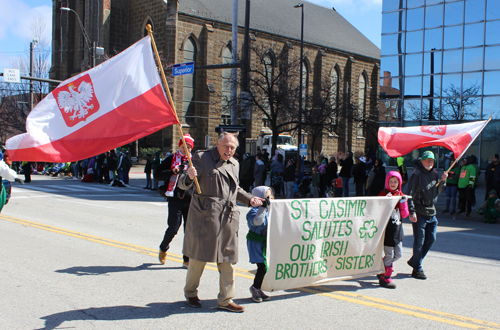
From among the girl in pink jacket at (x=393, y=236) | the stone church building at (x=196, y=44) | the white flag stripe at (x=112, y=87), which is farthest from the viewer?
the stone church building at (x=196, y=44)

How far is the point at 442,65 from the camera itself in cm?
2319

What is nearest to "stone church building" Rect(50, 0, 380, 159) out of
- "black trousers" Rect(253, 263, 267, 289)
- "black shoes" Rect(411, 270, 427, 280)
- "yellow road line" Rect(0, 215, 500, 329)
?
"black shoes" Rect(411, 270, 427, 280)

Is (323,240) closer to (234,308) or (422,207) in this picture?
(234,308)

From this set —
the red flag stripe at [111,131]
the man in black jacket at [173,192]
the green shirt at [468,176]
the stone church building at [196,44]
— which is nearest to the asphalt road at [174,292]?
the man in black jacket at [173,192]

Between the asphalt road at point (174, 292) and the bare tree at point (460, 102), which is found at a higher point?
the bare tree at point (460, 102)

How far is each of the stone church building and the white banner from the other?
28.6 metres

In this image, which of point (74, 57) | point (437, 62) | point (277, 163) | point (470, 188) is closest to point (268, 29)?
point (74, 57)

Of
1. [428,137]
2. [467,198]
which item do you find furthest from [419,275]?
[467,198]

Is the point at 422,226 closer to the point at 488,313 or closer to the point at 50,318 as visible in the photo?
the point at 488,313

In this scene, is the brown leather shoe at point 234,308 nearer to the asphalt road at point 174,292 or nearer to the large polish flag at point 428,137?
the asphalt road at point 174,292

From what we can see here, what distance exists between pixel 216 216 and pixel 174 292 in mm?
1421

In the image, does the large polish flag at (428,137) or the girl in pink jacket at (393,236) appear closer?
the girl in pink jacket at (393,236)

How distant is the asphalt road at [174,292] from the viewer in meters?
4.73

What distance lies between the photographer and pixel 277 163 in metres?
18.8
